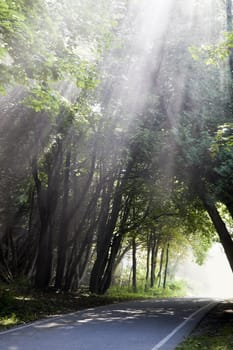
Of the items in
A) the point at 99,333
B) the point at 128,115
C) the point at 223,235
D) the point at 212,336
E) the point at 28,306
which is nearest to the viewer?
the point at 99,333

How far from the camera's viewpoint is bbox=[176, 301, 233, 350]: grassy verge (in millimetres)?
9100

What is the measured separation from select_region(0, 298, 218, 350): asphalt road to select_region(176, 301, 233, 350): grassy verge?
0.31 meters

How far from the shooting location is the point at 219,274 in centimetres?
11950

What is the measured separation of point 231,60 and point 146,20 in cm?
379

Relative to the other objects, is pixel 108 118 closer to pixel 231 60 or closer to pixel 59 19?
pixel 231 60

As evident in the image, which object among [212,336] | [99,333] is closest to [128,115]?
[212,336]

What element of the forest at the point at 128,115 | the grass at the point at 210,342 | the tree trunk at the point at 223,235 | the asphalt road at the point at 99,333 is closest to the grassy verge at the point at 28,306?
the asphalt road at the point at 99,333

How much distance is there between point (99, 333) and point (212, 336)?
2.88 metres

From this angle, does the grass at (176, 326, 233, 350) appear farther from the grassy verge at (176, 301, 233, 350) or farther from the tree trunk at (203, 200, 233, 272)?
the tree trunk at (203, 200, 233, 272)

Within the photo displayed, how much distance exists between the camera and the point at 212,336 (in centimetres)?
Answer: 1077

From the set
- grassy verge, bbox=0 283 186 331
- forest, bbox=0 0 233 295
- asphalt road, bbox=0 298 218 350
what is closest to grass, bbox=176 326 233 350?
asphalt road, bbox=0 298 218 350

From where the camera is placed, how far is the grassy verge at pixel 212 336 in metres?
9.10

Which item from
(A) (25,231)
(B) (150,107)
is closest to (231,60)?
(B) (150,107)

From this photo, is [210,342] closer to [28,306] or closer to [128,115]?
[28,306]
